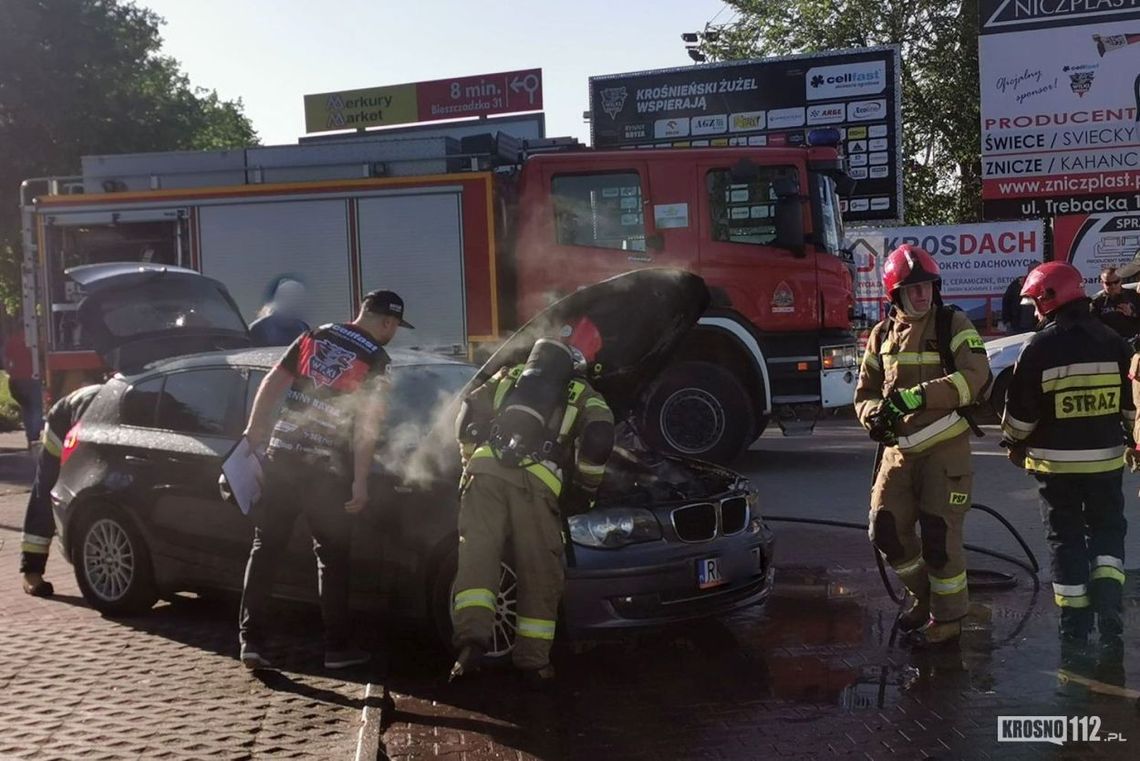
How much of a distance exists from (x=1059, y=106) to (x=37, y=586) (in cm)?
1905

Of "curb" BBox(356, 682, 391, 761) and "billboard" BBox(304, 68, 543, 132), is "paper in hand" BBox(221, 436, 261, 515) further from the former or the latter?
"billboard" BBox(304, 68, 543, 132)

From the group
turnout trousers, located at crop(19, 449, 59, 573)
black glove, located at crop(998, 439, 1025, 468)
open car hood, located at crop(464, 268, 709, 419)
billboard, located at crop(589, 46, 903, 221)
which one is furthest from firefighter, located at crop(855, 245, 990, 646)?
billboard, located at crop(589, 46, 903, 221)

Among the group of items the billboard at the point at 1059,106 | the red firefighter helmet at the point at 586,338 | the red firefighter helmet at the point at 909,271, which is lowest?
the red firefighter helmet at the point at 586,338

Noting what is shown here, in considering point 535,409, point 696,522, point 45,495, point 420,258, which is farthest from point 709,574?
point 420,258

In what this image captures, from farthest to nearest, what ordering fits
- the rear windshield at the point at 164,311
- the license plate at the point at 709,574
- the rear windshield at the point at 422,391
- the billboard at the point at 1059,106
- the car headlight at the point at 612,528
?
the billboard at the point at 1059,106, the rear windshield at the point at 164,311, the rear windshield at the point at 422,391, the license plate at the point at 709,574, the car headlight at the point at 612,528

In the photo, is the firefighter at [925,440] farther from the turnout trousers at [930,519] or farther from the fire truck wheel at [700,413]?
the fire truck wheel at [700,413]

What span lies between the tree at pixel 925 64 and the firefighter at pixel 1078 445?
922 inches

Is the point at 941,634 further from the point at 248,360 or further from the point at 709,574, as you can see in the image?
the point at 248,360

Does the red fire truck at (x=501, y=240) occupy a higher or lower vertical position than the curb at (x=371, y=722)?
higher

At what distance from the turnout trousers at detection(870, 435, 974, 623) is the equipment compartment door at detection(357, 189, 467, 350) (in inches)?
267

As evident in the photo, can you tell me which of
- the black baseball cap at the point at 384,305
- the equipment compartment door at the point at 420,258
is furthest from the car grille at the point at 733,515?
the equipment compartment door at the point at 420,258

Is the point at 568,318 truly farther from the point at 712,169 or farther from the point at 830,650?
the point at 712,169

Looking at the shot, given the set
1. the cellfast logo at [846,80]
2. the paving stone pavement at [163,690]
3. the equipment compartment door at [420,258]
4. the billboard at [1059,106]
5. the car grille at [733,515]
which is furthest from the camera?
the billboard at [1059,106]

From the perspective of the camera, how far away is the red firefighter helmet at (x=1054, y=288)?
5.90m
